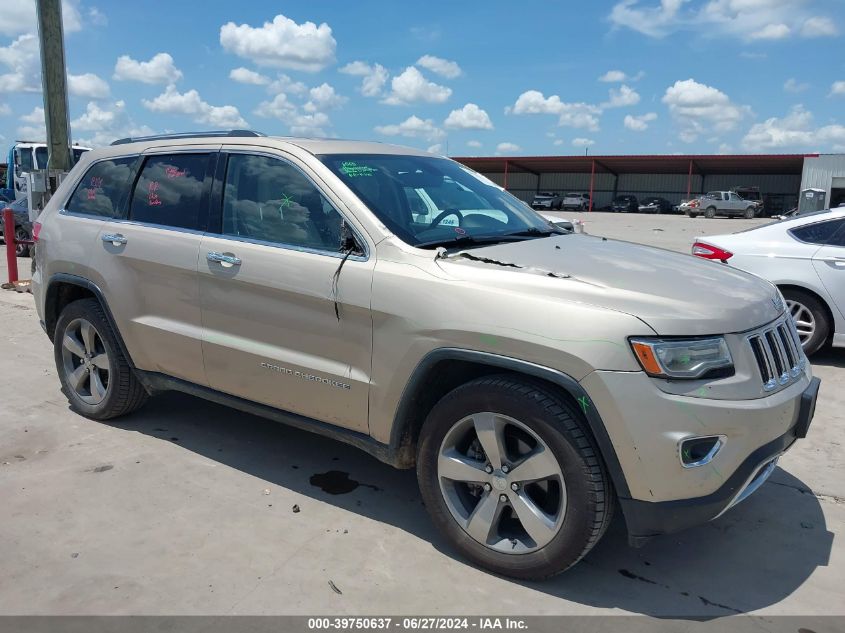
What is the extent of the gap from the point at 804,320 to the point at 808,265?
1.65 ft

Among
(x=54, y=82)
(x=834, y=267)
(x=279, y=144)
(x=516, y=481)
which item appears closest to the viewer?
(x=516, y=481)

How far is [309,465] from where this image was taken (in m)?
4.27

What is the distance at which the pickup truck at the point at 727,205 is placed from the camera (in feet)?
143

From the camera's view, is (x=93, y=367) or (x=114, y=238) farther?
(x=93, y=367)

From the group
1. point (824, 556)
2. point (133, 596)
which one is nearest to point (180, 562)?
point (133, 596)

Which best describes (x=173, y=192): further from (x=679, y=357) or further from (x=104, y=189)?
(x=679, y=357)

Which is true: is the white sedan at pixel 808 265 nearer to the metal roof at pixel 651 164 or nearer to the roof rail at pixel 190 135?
the roof rail at pixel 190 135

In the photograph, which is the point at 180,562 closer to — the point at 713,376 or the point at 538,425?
the point at 538,425

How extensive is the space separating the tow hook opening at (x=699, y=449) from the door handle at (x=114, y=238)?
3.34 meters

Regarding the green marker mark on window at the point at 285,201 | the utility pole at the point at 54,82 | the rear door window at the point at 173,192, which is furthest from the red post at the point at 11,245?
the green marker mark on window at the point at 285,201

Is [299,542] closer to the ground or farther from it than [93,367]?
closer to the ground

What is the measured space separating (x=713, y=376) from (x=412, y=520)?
5.46 feet

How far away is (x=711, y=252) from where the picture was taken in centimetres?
698

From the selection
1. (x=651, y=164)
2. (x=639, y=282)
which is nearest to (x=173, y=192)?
(x=639, y=282)
